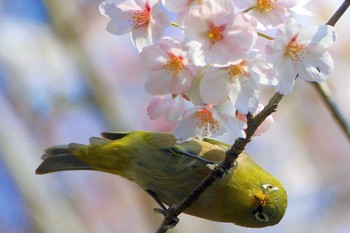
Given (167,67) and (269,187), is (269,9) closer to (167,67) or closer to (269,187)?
(167,67)

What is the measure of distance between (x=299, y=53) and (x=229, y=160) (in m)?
0.46

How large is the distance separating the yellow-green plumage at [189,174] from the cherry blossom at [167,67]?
3.23 ft

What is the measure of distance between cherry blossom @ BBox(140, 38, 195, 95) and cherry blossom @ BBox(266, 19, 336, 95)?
19 centimetres

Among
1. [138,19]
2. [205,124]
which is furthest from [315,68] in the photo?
[138,19]

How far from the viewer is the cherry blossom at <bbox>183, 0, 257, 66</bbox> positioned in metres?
1.40

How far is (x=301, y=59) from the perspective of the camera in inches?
59.2

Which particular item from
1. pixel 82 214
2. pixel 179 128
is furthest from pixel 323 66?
pixel 82 214

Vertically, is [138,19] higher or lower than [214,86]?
higher

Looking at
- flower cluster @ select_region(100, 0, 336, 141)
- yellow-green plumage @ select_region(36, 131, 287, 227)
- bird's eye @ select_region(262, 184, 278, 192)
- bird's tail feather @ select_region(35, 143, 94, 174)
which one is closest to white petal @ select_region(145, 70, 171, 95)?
flower cluster @ select_region(100, 0, 336, 141)

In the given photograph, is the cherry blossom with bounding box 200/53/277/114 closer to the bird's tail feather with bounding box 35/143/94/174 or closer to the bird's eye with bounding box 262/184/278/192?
the bird's eye with bounding box 262/184/278/192

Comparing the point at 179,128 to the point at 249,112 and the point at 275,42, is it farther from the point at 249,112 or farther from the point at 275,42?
the point at 275,42

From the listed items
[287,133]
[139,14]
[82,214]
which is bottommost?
[287,133]

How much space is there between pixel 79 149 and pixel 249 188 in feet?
2.43

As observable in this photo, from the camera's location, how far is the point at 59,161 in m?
2.94
